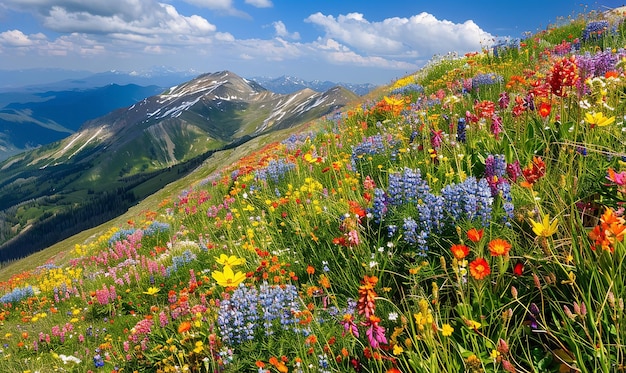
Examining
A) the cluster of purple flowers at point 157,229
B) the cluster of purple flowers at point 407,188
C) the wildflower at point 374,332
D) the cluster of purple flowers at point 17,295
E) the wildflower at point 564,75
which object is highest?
the wildflower at point 564,75

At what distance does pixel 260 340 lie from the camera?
10.4ft

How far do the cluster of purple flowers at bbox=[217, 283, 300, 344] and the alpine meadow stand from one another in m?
0.02

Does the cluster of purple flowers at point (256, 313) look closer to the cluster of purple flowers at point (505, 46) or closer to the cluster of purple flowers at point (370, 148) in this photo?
the cluster of purple flowers at point (370, 148)

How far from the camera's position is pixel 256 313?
319cm

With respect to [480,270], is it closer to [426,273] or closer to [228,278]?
[426,273]

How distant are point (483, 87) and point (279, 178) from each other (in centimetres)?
511

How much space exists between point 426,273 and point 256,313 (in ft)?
4.81

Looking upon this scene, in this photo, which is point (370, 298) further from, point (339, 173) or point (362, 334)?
point (339, 173)

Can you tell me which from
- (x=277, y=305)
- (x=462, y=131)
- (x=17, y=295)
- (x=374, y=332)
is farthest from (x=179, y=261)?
(x=17, y=295)

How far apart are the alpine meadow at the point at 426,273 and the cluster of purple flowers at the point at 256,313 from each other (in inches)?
0.7

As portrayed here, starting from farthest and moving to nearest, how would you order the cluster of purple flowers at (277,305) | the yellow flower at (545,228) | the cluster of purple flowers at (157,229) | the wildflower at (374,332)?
the cluster of purple flowers at (157,229), the cluster of purple flowers at (277,305), the wildflower at (374,332), the yellow flower at (545,228)

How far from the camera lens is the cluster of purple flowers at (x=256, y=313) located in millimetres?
3109

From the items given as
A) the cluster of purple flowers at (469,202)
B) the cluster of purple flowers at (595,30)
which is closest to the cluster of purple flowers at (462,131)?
the cluster of purple flowers at (469,202)

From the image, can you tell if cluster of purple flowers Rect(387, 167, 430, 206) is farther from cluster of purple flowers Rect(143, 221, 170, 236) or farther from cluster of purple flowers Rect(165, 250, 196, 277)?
cluster of purple flowers Rect(143, 221, 170, 236)
